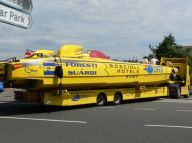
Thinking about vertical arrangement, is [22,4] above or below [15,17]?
above

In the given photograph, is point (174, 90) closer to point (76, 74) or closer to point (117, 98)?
point (117, 98)

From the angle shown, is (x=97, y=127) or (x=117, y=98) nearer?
(x=97, y=127)

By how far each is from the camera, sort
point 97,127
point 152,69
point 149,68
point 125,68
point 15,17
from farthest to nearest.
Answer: point 152,69, point 149,68, point 125,68, point 97,127, point 15,17

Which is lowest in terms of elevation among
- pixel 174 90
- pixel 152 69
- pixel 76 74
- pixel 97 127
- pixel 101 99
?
pixel 97 127

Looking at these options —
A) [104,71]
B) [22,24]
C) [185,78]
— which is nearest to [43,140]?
[22,24]

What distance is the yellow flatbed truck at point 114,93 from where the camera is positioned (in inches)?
669

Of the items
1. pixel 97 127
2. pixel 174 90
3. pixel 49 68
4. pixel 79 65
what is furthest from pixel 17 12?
pixel 174 90

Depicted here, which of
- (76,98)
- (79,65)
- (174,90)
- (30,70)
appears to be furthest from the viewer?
(174,90)

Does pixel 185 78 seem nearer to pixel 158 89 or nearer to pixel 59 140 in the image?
pixel 158 89

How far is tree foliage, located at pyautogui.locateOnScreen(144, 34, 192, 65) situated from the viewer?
51.5m

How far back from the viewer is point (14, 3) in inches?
460

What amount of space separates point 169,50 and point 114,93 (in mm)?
32324

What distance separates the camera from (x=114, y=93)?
67.2 feet

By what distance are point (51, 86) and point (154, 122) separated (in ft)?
17.0
